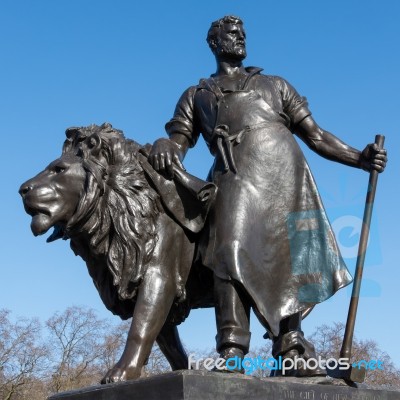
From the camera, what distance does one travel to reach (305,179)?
16.9ft

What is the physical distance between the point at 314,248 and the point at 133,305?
1226mm

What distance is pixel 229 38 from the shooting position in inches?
216

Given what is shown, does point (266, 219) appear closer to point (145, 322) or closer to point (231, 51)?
point (145, 322)

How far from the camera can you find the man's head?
548 centimetres

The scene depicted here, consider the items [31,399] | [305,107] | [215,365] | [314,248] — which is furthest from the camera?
[31,399]

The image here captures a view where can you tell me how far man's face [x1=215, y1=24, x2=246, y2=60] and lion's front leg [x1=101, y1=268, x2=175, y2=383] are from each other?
1.73 metres

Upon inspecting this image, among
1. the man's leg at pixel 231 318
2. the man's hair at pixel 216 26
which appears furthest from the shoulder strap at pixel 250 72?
the man's leg at pixel 231 318

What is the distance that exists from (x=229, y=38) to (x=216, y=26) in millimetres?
152

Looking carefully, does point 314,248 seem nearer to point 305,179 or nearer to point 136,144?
point 305,179

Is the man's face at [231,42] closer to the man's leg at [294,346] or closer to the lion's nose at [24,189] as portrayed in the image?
the lion's nose at [24,189]

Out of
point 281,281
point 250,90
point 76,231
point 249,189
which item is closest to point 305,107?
point 250,90

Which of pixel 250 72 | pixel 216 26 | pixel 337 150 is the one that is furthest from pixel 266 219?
pixel 216 26

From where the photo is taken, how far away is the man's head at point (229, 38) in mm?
5480

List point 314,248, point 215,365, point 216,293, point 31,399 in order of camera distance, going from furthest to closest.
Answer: point 31,399 < point 314,248 < point 216,293 < point 215,365
